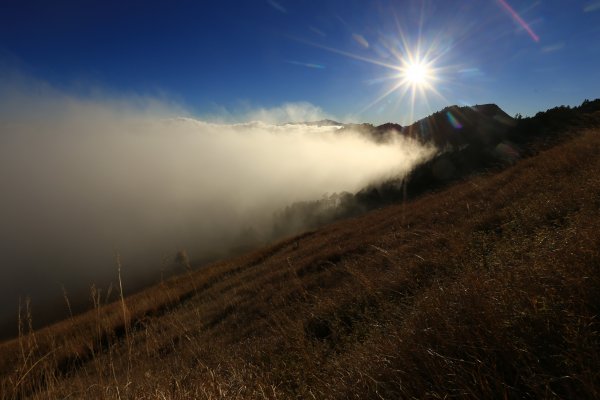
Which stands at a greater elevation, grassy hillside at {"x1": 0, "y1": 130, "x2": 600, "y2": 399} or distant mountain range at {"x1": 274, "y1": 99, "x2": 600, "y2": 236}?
distant mountain range at {"x1": 274, "y1": 99, "x2": 600, "y2": 236}

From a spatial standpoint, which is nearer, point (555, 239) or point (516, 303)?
point (516, 303)

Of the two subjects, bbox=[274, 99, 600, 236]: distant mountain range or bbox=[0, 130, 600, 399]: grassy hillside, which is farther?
bbox=[274, 99, 600, 236]: distant mountain range

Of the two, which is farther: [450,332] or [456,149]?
[456,149]

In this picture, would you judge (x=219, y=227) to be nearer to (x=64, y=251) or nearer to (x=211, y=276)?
(x=64, y=251)

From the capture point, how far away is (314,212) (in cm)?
6719

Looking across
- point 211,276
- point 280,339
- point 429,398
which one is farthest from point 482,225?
point 211,276

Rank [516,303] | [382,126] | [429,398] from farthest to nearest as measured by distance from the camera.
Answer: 1. [382,126]
2. [516,303]
3. [429,398]

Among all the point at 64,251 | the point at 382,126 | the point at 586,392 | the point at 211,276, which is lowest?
the point at 211,276

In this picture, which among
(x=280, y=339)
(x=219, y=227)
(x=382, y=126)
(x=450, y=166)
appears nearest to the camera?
(x=280, y=339)

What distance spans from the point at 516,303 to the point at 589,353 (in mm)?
531

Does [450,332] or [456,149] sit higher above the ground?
[456,149]

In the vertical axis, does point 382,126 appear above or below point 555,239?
Answer: above

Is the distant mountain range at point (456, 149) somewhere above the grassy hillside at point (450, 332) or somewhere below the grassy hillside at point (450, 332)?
above

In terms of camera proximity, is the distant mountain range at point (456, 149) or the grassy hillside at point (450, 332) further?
the distant mountain range at point (456, 149)
